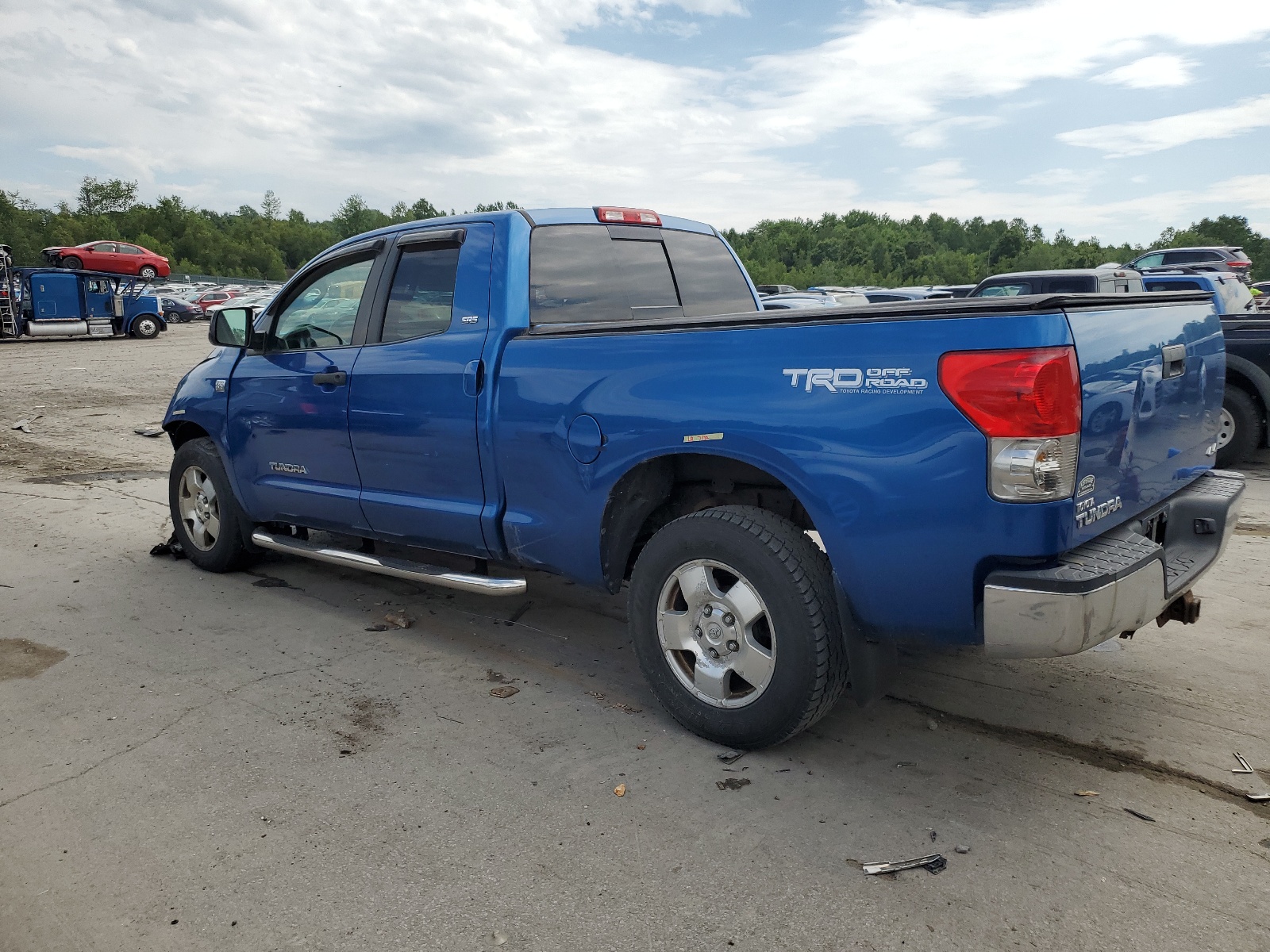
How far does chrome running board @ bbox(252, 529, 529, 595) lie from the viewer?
4.34 m

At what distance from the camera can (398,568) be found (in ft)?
15.7

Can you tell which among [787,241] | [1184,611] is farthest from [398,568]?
[787,241]

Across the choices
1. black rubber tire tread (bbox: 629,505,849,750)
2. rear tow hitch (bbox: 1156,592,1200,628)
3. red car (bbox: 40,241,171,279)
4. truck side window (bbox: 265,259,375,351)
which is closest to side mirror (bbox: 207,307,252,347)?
truck side window (bbox: 265,259,375,351)

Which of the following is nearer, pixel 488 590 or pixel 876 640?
pixel 876 640

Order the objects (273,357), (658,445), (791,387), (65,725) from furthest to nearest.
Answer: (273,357)
(65,725)
(658,445)
(791,387)

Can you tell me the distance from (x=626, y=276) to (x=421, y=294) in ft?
3.30

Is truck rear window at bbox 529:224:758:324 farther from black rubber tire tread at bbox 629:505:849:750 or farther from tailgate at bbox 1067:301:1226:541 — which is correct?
tailgate at bbox 1067:301:1226:541

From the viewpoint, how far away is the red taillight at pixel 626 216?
192 inches

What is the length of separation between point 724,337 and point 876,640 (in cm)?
116

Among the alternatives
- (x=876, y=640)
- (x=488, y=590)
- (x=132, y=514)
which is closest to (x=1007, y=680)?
(x=876, y=640)

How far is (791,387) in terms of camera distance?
126 inches

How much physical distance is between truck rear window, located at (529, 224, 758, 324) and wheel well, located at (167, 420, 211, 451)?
3.02 meters

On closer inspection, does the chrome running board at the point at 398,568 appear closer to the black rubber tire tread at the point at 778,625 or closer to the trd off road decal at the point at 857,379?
the black rubber tire tread at the point at 778,625

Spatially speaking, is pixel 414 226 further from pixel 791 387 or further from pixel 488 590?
pixel 791 387
